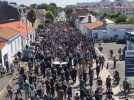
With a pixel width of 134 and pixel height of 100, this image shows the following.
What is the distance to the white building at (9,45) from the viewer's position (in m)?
40.0

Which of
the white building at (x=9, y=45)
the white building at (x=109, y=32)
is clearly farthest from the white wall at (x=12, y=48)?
the white building at (x=109, y=32)

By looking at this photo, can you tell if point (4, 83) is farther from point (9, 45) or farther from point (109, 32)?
point (109, 32)

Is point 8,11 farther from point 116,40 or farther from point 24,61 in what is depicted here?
point 24,61

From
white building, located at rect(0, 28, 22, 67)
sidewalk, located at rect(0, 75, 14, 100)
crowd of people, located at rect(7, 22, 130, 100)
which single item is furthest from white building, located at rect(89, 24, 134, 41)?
sidewalk, located at rect(0, 75, 14, 100)

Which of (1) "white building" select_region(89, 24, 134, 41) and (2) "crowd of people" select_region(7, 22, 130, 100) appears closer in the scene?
(2) "crowd of people" select_region(7, 22, 130, 100)

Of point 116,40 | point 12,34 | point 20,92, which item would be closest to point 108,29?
point 116,40

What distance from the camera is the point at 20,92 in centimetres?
2744

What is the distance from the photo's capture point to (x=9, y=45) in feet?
141

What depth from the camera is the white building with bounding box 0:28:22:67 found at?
3999 centimetres

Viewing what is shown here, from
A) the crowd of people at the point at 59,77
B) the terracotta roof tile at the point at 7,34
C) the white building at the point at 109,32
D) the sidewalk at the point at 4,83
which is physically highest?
the terracotta roof tile at the point at 7,34

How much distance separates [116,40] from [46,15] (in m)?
50.3

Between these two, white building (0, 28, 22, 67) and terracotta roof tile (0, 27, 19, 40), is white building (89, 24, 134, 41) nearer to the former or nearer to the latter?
white building (0, 28, 22, 67)

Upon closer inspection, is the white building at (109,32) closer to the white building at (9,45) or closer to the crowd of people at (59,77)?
the white building at (9,45)

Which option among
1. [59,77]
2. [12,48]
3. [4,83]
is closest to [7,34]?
[12,48]
